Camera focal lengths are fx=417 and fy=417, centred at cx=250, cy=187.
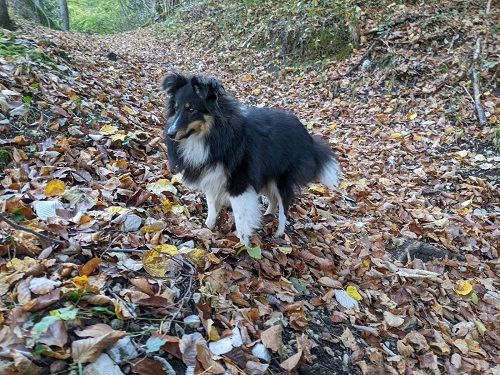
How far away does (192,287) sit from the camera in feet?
9.39

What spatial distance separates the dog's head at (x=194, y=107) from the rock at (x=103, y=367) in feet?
6.22

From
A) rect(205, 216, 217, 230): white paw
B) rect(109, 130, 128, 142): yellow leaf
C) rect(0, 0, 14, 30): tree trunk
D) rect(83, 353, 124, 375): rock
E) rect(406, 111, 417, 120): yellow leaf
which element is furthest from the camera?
rect(0, 0, 14, 30): tree trunk

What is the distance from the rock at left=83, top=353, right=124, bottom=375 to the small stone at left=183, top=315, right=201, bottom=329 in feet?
1.82

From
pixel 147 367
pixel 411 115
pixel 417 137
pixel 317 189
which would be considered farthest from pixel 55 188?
pixel 411 115

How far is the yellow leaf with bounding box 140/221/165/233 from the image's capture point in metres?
3.32

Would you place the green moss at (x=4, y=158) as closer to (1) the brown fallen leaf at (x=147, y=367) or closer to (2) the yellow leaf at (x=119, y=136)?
(2) the yellow leaf at (x=119, y=136)

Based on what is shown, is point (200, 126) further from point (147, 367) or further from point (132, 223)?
point (147, 367)

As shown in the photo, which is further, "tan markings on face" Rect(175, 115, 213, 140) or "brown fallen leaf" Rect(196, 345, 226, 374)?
"tan markings on face" Rect(175, 115, 213, 140)

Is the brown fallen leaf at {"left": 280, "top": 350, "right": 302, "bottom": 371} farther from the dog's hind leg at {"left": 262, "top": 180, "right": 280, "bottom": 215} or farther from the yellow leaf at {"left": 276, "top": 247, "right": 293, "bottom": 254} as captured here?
the dog's hind leg at {"left": 262, "top": 180, "right": 280, "bottom": 215}

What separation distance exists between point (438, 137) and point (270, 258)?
470 cm

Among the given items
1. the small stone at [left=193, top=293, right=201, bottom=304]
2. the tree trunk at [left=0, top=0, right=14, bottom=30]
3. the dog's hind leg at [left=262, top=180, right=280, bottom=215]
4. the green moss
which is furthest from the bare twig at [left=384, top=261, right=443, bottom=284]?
the tree trunk at [left=0, top=0, right=14, bottom=30]

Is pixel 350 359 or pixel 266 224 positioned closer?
pixel 350 359

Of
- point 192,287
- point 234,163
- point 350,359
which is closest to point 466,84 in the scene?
point 234,163

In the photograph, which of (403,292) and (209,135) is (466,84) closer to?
(403,292)
